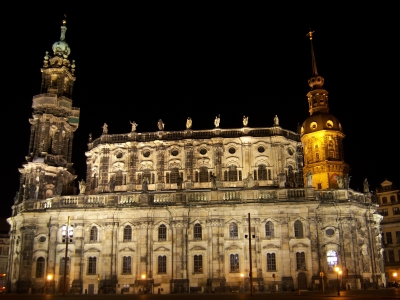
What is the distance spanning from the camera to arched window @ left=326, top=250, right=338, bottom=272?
182 ft

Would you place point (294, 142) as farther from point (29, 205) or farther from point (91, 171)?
point (29, 205)

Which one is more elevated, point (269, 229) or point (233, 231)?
point (269, 229)

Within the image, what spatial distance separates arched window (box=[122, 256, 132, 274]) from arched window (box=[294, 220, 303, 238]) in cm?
1979

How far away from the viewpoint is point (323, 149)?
67438 millimetres

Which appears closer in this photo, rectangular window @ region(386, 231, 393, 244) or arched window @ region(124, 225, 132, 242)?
arched window @ region(124, 225, 132, 242)

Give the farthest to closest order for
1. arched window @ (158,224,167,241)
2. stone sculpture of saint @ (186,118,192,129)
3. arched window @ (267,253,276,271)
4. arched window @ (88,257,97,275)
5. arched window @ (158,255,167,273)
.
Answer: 1. stone sculpture of saint @ (186,118,192,129)
2. arched window @ (158,224,167,241)
3. arched window @ (88,257,97,275)
4. arched window @ (158,255,167,273)
5. arched window @ (267,253,276,271)

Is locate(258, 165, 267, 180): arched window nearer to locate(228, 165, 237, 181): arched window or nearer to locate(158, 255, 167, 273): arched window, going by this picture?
locate(228, 165, 237, 181): arched window

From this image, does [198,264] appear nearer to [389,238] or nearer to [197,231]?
[197,231]

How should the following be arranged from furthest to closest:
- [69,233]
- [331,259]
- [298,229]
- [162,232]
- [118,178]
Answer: [118,178]
[69,233]
[162,232]
[298,229]
[331,259]

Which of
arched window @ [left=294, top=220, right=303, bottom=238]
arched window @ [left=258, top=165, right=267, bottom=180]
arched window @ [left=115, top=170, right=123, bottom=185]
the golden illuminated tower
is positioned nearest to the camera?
arched window @ [left=294, top=220, right=303, bottom=238]

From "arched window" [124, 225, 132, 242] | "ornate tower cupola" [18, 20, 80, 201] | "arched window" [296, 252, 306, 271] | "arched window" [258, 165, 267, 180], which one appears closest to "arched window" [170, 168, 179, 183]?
"arched window" [124, 225, 132, 242]

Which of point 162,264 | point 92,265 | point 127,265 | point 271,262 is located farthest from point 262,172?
point 92,265

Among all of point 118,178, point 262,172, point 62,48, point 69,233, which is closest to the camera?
point 69,233

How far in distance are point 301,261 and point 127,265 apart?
20.4 metres
